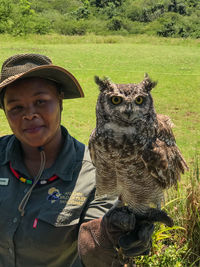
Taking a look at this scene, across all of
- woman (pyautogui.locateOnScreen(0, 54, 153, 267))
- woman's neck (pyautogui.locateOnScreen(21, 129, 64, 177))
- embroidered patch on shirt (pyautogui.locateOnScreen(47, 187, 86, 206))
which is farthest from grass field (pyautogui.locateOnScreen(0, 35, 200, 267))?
woman's neck (pyautogui.locateOnScreen(21, 129, 64, 177))

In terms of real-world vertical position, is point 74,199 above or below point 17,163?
below

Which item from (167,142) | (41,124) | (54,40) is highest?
(54,40)

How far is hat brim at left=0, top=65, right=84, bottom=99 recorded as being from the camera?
60.1 inches

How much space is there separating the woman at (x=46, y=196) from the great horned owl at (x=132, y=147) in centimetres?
16

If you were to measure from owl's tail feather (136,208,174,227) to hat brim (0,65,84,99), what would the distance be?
2.90ft

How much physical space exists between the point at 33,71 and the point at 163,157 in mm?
896

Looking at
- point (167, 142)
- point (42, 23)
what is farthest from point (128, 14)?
point (167, 142)

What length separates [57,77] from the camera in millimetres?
1689

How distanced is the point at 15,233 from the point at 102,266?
1.77ft

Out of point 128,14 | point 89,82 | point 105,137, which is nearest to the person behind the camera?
point 105,137

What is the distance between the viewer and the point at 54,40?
10.2 metres

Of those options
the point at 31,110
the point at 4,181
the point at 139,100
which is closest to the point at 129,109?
the point at 139,100

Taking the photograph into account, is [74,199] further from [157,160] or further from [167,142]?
[167,142]

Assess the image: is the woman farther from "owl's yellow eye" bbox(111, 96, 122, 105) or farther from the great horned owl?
"owl's yellow eye" bbox(111, 96, 122, 105)
